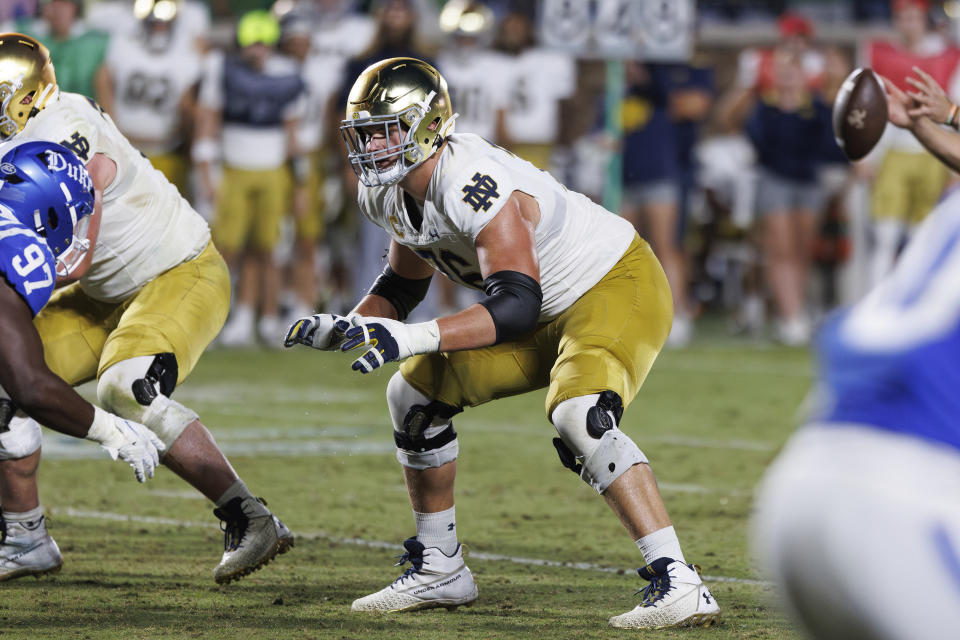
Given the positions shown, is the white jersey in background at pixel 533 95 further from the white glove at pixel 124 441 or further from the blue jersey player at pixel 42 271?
the white glove at pixel 124 441

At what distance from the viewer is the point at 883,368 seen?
2.28m

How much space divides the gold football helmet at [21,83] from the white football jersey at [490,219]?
3.51 ft

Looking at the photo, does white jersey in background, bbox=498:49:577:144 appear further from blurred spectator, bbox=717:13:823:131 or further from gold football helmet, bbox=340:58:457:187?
gold football helmet, bbox=340:58:457:187

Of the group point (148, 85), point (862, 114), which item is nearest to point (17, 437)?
point (862, 114)

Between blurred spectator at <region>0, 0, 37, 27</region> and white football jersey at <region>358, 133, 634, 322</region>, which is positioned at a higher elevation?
white football jersey at <region>358, 133, 634, 322</region>

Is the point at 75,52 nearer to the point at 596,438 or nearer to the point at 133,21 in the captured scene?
the point at 133,21

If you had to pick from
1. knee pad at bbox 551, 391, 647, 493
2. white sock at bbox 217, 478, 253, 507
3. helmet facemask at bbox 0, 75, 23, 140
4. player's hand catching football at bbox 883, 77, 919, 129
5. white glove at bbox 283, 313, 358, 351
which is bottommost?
white sock at bbox 217, 478, 253, 507

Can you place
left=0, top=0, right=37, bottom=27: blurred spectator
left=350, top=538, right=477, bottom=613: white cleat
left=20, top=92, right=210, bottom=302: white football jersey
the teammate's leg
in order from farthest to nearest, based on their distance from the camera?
1. left=0, top=0, right=37, bottom=27: blurred spectator
2. left=20, top=92, right=210, bottom=302: white football jersey
3. the teammate's leg
4. left=350, top=538, right=477, bottom=613: white cleat

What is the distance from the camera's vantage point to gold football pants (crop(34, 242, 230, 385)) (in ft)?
15.0

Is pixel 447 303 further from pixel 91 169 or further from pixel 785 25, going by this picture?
pixel 91 169

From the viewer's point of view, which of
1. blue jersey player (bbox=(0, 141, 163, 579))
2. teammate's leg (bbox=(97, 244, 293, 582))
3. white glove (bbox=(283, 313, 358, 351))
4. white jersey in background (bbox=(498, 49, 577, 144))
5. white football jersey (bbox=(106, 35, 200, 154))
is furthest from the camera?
white jersey in background (bbox=(498, 49, 577, 144))

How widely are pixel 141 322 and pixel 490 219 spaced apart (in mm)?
1234

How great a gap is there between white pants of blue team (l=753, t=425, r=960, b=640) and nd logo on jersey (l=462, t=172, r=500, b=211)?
1892 millimetres

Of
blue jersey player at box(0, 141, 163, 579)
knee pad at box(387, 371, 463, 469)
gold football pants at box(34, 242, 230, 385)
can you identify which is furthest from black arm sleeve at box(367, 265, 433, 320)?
blue jersey player at box(0, 141, 163, 579)
